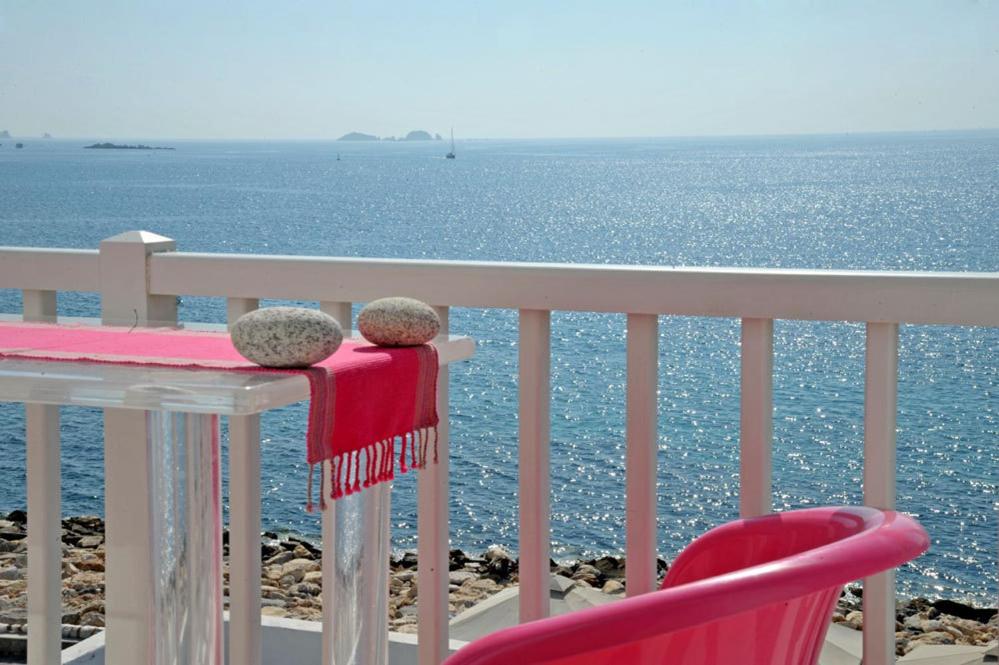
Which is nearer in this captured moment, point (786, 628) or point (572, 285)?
point (786, 628)

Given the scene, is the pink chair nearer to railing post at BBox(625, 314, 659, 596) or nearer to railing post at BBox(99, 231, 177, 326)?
railing post at BBox(625, 314, 659, 596)

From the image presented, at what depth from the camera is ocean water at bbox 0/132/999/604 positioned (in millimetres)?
13359

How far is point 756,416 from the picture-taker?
6.62 ft

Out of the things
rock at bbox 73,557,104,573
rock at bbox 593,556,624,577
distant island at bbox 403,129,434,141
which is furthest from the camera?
distant island at bbox 403,129,434,141

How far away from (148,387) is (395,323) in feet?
1.26

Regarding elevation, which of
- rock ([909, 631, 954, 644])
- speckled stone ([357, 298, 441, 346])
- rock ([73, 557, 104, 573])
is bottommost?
rock ([909, 631, 954, 644])

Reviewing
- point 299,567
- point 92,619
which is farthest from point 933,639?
point 92,619

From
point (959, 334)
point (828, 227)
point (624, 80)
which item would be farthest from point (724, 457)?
point (624, 80)

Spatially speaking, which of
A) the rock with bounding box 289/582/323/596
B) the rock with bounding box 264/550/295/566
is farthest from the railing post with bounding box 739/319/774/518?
the rock with bounding box 264/550/295/566

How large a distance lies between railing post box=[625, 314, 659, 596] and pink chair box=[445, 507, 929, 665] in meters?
0.81

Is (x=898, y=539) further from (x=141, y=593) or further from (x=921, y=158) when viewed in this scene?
(x=921, y=158)

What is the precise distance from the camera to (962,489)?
Result: 46.6 feet

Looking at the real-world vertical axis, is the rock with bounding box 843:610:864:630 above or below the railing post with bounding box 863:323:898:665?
below

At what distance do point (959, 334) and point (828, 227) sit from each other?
58.9 ft
